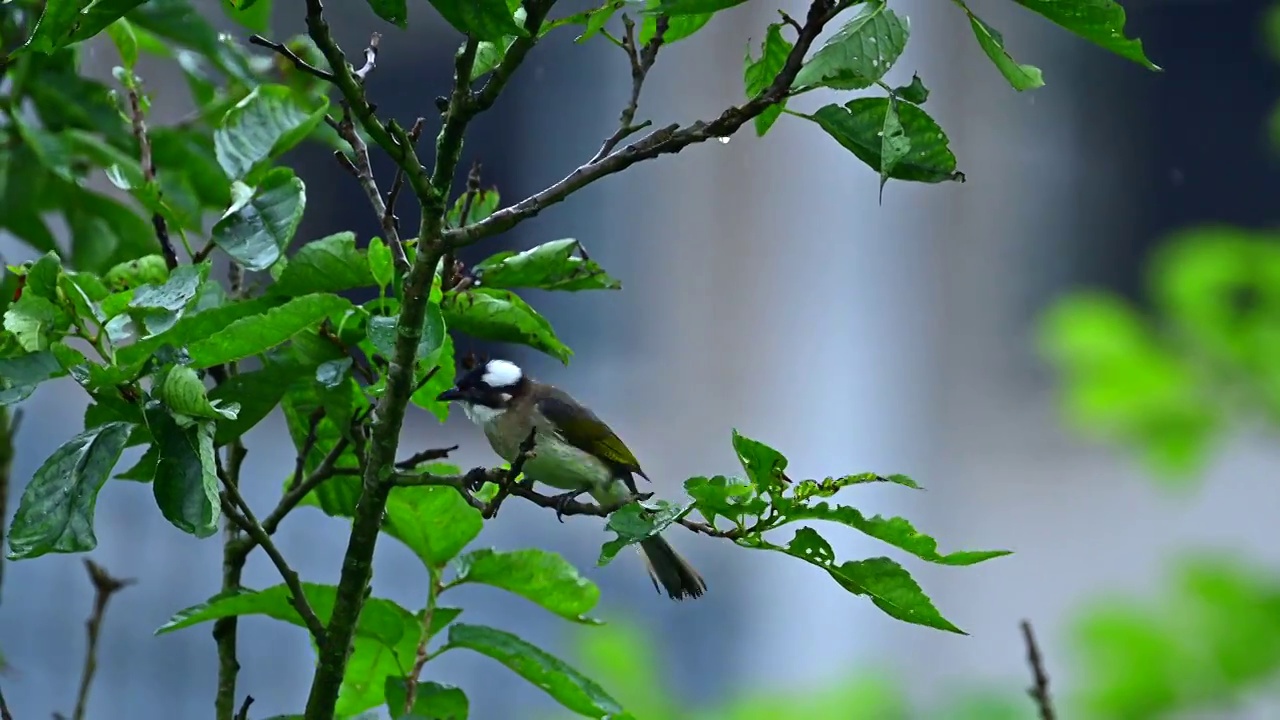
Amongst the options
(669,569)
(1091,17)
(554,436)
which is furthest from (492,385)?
(1091,17)

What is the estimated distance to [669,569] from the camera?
4.91ft

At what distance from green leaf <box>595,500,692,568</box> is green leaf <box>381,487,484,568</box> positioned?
0.27m

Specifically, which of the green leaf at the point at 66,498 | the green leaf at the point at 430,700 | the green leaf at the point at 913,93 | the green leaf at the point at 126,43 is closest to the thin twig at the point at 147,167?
the green leaf at the point at 126,43

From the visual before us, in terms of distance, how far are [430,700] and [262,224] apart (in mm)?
379

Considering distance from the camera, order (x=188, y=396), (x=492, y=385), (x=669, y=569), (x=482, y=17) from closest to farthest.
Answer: (x=482, y=17), (x=188, y=396), (x=669, y=569), (x=492, y=385)

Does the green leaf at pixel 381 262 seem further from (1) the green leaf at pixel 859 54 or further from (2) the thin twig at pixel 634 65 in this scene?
(1) the green leaf at pixel 859 54

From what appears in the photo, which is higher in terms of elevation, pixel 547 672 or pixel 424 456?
pixel 424 456

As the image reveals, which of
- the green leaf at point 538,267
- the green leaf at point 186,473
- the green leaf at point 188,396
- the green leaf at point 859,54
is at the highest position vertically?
the green leaf at point 538,267

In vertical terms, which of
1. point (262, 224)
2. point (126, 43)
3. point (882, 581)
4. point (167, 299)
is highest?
point (126, 43)

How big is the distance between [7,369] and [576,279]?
16.2 inches

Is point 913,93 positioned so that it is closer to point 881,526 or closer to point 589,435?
point 881,526

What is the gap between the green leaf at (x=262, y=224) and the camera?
1.07 m

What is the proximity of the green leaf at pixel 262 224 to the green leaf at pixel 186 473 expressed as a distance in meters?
0.17

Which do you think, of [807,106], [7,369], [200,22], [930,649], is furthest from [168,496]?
[930,649]
